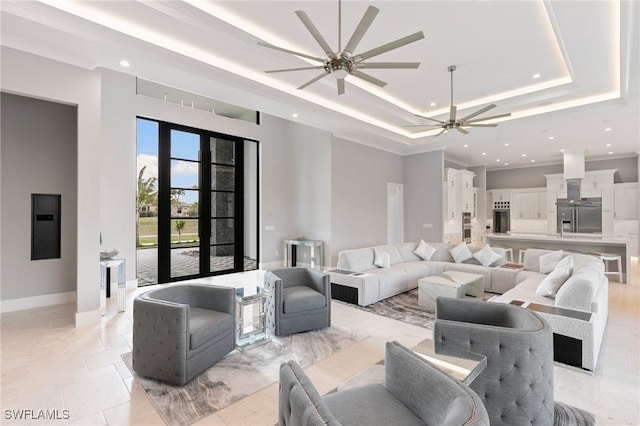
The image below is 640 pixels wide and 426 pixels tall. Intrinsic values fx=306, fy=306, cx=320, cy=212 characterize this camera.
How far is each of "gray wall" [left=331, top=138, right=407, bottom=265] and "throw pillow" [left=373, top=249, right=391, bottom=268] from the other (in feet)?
4.37

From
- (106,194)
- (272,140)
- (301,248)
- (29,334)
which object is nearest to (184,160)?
(106,194)

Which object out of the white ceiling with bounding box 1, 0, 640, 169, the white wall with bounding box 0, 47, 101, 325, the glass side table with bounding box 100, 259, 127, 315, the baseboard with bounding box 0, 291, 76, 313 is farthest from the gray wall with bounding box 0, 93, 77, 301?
the white ceiling with bounding box 1, 0, 640, 169

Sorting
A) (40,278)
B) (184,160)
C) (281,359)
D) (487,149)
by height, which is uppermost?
(487,149)

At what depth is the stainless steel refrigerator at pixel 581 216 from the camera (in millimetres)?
9023

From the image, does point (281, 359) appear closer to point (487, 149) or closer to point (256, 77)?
point (256, 77)

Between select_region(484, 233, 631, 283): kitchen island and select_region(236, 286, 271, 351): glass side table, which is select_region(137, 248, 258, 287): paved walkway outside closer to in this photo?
A: select_region(236, 286, 271, 351): glass side table

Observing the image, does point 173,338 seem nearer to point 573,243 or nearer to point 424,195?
point 424,195

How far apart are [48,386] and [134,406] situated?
34.8 inches

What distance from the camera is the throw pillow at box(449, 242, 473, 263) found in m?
6.17

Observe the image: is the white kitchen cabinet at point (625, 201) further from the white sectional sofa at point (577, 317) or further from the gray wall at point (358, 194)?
the white sectional sofa at point (577, 317)

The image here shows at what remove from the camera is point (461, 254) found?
6.20 m

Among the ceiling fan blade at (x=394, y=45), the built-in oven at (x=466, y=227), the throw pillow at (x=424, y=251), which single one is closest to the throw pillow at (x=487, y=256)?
the throw pillow at (x=424, y=251)

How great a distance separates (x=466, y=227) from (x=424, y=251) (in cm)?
399

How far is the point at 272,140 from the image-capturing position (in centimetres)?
774
